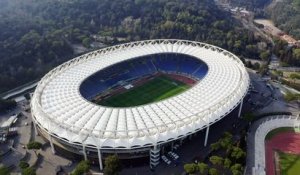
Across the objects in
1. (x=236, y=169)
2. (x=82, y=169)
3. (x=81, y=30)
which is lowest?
(x=236, y=169)

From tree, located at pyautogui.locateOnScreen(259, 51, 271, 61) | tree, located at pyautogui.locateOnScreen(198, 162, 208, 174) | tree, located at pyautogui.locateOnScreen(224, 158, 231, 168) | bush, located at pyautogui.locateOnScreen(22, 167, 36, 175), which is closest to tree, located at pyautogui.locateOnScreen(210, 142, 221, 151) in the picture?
tree, located at pyautogui.locateOnScreen(224, 158, 231, 168)

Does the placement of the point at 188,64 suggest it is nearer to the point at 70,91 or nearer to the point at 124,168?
the point at 70,91

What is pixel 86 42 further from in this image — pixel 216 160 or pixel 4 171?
pixel 216 160

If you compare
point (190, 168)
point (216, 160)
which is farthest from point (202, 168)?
point (216, 160)

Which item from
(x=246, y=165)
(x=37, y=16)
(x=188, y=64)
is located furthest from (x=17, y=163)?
(x=37, y=16)

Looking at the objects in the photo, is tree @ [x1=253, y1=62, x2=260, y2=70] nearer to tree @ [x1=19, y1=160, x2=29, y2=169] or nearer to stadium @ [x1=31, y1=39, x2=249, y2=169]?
stadium @ [x1=31, y1=39, x2=249, y2=169]

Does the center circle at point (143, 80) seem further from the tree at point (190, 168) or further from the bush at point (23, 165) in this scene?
the tree at point (190, 168)

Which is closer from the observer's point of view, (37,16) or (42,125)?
(42,125)
